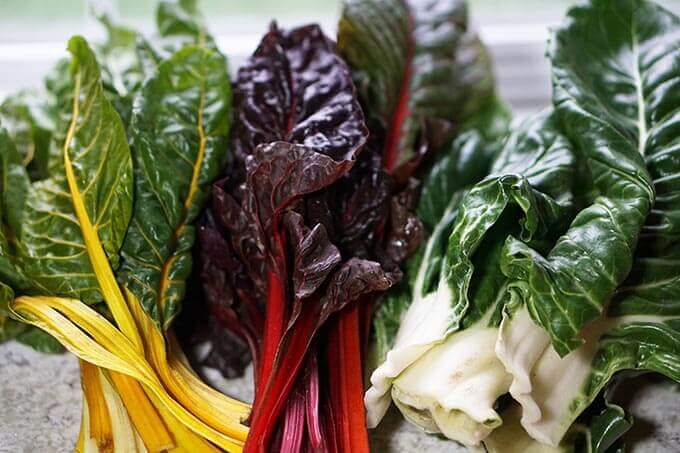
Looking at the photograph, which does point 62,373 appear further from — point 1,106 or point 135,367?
point 1,106

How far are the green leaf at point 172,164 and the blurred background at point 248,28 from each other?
69 centimetres

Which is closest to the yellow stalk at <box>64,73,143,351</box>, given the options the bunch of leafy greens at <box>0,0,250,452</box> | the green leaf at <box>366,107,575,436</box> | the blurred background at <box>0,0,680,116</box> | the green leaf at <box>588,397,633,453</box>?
the bunch of leafy greens at <box>0,0,250,452</box>

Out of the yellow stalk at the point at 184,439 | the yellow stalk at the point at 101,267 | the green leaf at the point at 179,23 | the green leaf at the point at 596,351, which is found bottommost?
the yellow stalk at the point at 184,439

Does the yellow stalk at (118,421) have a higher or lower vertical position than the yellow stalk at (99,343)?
lower

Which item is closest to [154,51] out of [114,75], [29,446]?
[114,75]

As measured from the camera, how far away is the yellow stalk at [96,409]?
1.04 m

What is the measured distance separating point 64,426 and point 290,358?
0.35 meters

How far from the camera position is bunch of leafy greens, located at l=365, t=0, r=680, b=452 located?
3.01 ft

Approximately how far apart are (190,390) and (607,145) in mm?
673

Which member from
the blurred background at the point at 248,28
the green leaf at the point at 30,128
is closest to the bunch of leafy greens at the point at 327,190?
the green leaf at the point at 30,128

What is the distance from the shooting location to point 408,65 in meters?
1.37

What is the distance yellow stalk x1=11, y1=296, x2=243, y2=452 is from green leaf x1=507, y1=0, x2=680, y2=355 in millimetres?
461

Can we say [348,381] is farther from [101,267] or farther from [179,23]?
[179,23]

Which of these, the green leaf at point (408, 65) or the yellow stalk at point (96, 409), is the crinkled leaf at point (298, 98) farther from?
the yellow stalk at point (96, 409)
